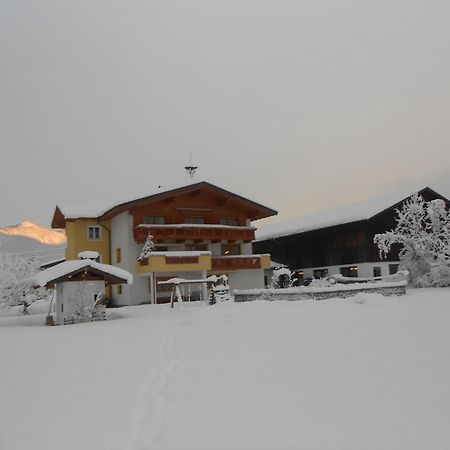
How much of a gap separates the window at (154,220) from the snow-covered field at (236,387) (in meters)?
16.8

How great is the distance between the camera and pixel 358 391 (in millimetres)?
8547

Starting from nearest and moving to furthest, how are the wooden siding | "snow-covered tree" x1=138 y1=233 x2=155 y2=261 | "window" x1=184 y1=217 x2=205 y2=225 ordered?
1. "snow-covered tree" x1=138 y1=233 x2=155 y2=261
2. the wooden siding
3. "window" x1=184 y1=217 x2=205 y2=225

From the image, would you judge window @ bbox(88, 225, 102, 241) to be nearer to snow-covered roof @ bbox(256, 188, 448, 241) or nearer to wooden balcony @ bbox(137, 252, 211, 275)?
wooden balcony @ bbox(137, 252, 211, 275)

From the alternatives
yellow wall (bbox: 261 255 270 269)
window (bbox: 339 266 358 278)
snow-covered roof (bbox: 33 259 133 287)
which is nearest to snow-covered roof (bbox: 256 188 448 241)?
window (bbox: 339 266 358 278)

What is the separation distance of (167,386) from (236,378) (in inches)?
54.1

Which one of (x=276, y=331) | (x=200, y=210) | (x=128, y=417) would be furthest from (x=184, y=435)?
(x=200, y=210)

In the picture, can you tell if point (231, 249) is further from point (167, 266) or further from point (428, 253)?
point (428, 253)

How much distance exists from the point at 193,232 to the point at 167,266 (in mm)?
3502

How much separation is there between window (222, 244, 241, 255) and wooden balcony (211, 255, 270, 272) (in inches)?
86.1

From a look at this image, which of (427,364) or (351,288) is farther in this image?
(351,288)

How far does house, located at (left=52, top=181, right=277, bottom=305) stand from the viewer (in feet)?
99.4

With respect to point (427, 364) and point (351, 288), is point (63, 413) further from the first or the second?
point (351, 288)

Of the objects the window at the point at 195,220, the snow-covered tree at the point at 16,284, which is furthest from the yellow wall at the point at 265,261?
the snow-covered tree at the point at 16,284

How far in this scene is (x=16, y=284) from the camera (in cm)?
2709
